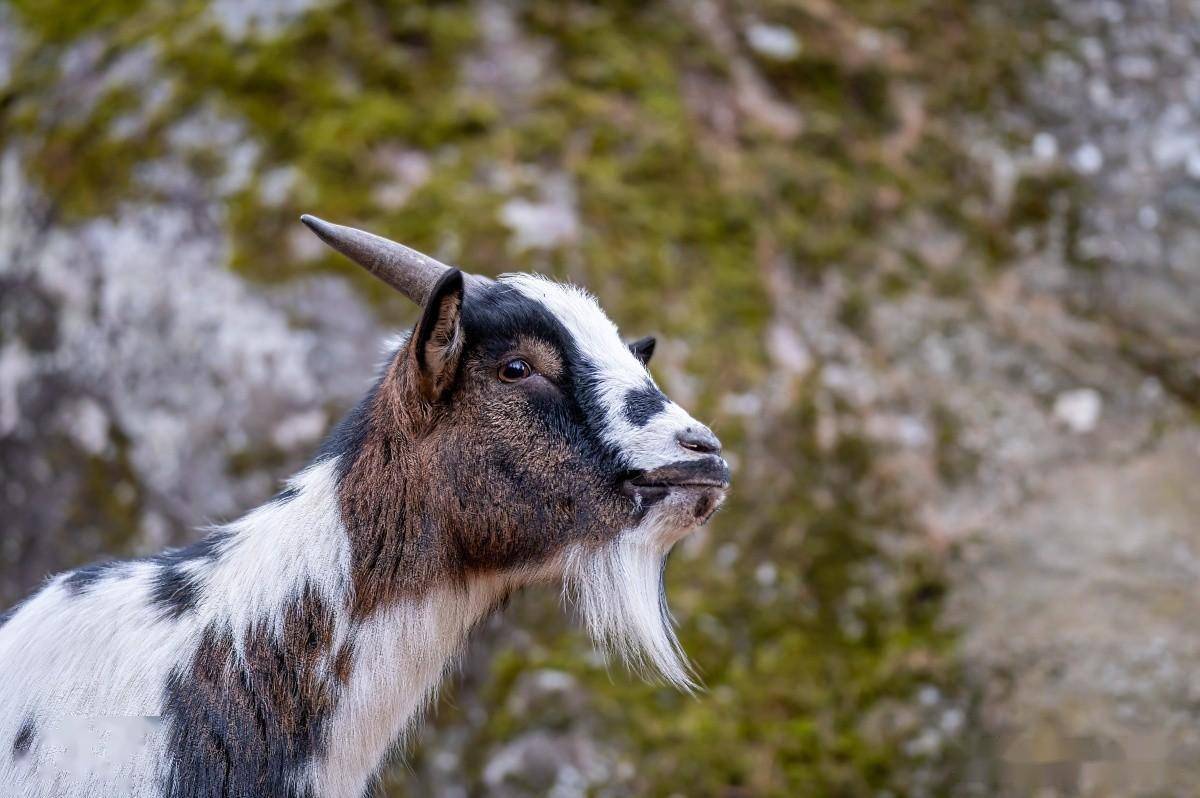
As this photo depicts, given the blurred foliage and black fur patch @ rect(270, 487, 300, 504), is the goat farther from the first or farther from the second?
the blurred foliage

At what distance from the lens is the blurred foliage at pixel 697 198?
5.91 meters

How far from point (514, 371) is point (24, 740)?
165cm

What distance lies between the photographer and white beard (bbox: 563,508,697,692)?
11.3 feet

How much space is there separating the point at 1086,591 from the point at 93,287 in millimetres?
5530

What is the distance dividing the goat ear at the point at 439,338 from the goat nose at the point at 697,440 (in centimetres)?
67

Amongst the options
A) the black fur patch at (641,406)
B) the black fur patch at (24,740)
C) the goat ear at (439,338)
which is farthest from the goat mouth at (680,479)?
the black fur patch at (24,740)

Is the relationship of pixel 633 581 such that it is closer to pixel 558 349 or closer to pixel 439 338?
pixel 558 349

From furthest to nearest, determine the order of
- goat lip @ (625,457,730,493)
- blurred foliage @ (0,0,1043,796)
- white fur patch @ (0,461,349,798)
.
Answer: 1. blurred foliage @ (0,0,1043,796)
2. goat lip @ (625,457,730,493)
3. white fur patch @ (0,461,349,798)

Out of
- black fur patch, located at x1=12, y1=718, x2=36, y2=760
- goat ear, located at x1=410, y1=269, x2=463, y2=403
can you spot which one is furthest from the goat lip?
black fur patch, located at x1=12, y1=718, x2=36, y2=760

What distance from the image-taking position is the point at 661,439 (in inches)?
131

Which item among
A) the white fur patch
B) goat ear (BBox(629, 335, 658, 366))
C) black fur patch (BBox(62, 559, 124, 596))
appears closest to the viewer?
the white fur patch

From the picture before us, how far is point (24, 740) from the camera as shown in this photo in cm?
324

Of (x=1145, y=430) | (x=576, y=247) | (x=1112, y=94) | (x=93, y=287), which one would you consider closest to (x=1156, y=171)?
(x=1112, y=94)

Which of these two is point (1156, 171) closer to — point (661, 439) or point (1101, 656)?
point (1101, 656)
